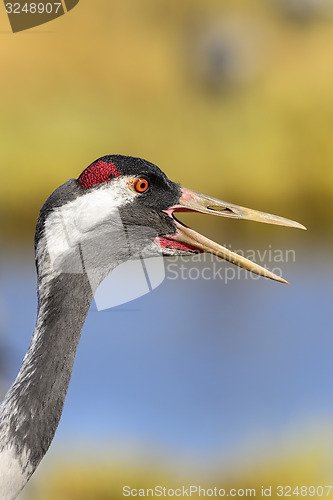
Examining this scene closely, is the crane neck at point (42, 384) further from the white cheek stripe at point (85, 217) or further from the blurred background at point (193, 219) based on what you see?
the blurred background at point (193, 219)

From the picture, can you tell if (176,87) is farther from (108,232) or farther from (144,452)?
(108,232)

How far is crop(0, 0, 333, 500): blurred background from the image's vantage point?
5566 millimetres

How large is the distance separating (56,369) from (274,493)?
347 centimetres

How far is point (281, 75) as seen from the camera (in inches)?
370

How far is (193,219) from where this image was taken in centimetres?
797

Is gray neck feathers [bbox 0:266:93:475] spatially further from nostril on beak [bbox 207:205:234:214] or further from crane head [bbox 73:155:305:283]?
nostril on beak [bbox 207:205:234:214]

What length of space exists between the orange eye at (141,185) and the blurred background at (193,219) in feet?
9.04

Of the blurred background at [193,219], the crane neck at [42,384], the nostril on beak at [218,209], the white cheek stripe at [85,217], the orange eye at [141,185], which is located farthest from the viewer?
the blurred background at [193,219]

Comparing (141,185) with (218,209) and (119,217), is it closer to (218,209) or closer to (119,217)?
(119,217)

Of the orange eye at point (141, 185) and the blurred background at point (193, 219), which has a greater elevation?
the orange eye at point (141, 185)

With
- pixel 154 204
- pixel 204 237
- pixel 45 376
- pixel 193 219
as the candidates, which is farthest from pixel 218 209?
pixel 193 219

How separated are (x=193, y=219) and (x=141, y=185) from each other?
5537 millimetres

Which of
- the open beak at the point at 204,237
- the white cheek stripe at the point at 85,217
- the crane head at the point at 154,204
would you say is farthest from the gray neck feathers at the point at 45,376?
the open beak at the point at 204,237

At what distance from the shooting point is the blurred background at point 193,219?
5566 mm
